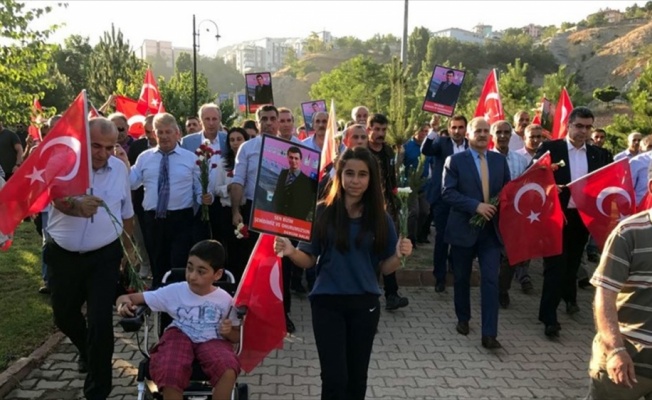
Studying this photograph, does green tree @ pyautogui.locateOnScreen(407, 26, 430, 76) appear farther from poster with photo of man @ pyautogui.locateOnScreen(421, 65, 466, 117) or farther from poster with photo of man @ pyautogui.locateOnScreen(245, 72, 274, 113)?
poster with photo of man @ pyautogui.locateOnScreen(421, 65, 466, 117)

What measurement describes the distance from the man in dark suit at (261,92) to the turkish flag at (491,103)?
4412 millimetres

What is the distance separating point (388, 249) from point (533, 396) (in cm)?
211

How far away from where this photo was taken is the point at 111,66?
123 feet

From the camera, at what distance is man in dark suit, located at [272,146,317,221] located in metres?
3.53

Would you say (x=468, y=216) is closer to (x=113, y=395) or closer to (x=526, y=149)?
(x=526, y=149)

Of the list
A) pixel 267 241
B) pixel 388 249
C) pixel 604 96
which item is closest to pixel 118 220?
pixel 267 241

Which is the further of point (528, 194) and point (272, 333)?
point (528, 194)

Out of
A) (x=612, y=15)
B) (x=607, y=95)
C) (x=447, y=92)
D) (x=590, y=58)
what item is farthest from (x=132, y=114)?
(x=612, y=15)

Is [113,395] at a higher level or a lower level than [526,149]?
lower

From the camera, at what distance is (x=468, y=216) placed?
5840 mm

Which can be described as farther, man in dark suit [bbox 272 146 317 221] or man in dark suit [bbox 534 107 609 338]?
man in dark suit [bbox 534 107 609 338]

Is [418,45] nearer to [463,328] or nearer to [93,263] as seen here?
[463,328]

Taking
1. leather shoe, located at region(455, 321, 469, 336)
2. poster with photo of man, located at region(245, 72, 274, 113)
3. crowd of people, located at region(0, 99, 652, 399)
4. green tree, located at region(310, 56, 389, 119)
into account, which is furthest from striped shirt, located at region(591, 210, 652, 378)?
green tree, located at region(310, 56, 389, 119)

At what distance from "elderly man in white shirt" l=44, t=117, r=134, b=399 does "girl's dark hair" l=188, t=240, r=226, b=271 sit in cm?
71
